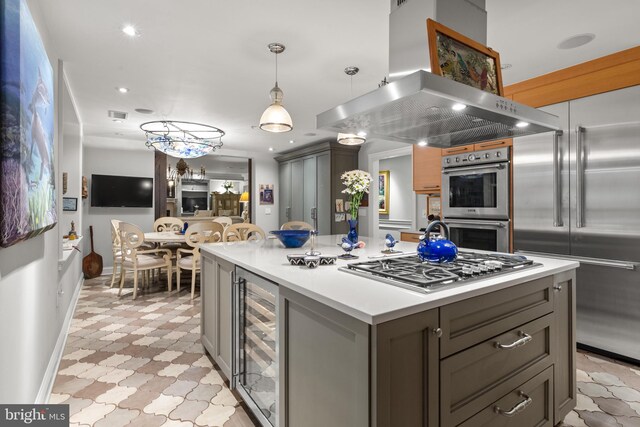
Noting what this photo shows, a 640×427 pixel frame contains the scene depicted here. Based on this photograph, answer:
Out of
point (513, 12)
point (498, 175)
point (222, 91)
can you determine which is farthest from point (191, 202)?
point (513, 12)

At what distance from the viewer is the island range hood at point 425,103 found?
1421mm

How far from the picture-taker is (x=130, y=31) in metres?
2.35

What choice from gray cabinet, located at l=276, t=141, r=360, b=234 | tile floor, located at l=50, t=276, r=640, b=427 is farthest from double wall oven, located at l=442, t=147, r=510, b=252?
gray cabinet, located at l=276, t=141, r=360, b=234

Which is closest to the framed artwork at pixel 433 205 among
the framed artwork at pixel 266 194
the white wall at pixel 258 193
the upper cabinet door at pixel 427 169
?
the upper cabinet door at pixel 427 169

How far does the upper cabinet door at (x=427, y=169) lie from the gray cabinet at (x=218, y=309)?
2.77m

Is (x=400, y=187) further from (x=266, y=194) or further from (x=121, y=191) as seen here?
(x=121, y=191)

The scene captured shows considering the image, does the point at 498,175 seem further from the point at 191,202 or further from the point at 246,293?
the point at 191,202

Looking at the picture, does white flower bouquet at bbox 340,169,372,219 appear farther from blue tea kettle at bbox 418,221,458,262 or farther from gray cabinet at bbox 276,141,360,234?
gray cabinet at bbox 276,141,360,234

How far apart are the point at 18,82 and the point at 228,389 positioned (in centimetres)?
193

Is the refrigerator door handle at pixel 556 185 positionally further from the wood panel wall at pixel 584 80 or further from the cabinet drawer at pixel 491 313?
the cabinet drawer at pixel 491 313

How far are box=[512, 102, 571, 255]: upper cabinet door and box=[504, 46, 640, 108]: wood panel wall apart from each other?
0.36 feet

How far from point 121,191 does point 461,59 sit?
606 cm

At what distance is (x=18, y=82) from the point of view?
122 cm

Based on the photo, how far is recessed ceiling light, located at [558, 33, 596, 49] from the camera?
237 cm
